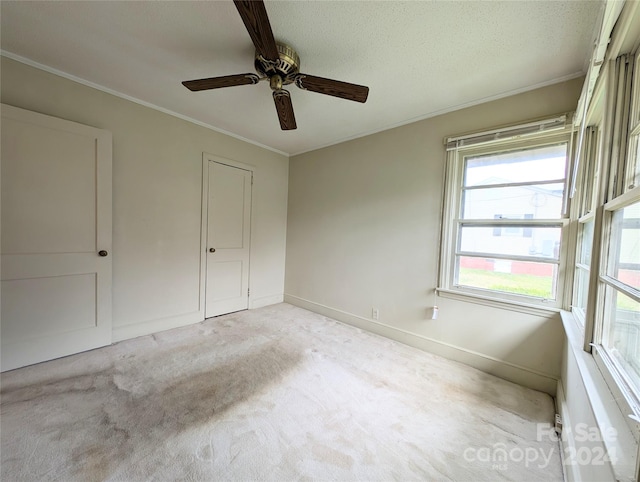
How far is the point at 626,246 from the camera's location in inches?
41.8

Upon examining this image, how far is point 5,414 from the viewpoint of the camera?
1504 millimetres

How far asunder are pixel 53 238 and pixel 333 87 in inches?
106

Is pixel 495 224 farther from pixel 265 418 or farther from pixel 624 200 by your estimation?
pixel 265 418

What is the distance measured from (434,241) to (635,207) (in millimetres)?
1531

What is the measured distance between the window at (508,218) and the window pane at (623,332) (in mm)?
872

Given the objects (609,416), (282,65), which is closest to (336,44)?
(282,65)

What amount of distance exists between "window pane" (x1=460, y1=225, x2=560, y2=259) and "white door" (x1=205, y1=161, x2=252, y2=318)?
9.17 feet

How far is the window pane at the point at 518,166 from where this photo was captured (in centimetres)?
198

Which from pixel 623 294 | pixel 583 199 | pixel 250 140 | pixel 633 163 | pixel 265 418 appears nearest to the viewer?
pixel 623 294

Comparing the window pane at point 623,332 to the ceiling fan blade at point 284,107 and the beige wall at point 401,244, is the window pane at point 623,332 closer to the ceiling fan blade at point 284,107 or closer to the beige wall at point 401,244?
the beige wall at point 401,244

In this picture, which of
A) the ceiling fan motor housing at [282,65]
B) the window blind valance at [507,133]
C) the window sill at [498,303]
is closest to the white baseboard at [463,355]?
the window sill at [498,303]

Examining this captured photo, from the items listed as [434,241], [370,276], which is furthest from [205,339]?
[434,241]

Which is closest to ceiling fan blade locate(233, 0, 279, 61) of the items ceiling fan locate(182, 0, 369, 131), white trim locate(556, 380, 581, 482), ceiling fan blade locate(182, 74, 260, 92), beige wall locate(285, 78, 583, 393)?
ceiling fan locate(182, 0, 369, 131)

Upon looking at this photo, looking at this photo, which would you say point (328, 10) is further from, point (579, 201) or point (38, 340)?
point (38, 340)
